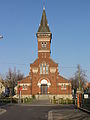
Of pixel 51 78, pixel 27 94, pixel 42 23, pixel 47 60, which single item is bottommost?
A: pixel 27 94

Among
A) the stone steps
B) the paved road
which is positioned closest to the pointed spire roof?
the stone steps

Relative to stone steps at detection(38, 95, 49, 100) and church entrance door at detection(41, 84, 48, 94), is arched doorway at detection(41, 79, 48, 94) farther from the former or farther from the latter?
stone steps at detection(38, 95, 49, 100)

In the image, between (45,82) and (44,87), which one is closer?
(45,82)

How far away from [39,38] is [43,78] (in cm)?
1189

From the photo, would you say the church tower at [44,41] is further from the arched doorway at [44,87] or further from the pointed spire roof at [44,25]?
the arched doorway at [44,87]

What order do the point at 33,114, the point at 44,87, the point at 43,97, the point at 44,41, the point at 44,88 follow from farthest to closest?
the point at 44,41 < the point at 44,88 < the point at 44,87 < the point at 43,97 < the point at 33,114

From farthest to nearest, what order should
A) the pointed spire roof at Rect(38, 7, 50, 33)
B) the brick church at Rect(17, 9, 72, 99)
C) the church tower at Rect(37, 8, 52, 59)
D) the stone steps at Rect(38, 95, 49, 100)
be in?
the pointed spire roof at Rect(38, 7, 50, 33) < the church tower at Rect(37, 8, 52, 59) < the brick church at Rect(17, 9, 72, 99) < the stone steps at Rect(38, 95, 49, 100)

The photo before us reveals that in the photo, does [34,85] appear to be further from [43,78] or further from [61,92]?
[61,92]

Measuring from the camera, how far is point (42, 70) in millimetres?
60188

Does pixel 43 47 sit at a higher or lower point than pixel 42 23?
lower

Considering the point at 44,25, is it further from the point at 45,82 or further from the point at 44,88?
the point at 44,88

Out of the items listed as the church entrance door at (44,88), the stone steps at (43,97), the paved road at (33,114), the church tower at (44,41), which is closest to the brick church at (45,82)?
the church entrance door at (44,88)

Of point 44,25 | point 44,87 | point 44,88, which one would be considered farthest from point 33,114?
point 44,25

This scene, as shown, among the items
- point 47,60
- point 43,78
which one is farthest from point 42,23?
point 43,78
